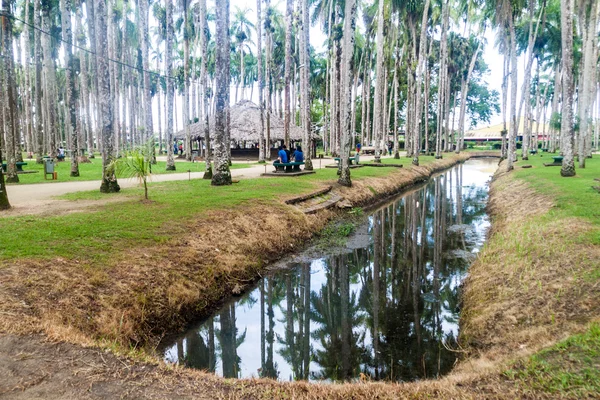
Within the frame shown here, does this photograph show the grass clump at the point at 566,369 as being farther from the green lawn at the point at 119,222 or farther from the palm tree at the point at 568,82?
the palm tree at the point at 568,82

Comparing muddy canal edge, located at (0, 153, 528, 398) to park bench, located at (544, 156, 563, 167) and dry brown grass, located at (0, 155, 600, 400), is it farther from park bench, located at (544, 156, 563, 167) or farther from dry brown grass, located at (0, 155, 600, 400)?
park bench, located at (544, 156, 563, 167)

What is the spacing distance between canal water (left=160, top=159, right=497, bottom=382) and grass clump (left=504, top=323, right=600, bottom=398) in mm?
1483

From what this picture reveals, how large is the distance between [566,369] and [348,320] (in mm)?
3757

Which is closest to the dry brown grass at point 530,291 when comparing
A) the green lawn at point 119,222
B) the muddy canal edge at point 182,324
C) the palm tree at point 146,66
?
the muddy canal edge at point 182,324

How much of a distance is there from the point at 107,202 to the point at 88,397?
8441mm

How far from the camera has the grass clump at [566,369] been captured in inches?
136

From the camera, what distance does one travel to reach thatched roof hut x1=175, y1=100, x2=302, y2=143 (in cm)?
3531

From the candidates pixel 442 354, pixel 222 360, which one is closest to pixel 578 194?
pixel 442 354

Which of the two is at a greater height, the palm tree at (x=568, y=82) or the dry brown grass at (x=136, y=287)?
the palm tree at (x=568, y=82)

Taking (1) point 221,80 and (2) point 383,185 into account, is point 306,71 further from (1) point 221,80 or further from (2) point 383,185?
(1) point 221,80

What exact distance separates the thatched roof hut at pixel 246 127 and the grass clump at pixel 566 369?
106 ft

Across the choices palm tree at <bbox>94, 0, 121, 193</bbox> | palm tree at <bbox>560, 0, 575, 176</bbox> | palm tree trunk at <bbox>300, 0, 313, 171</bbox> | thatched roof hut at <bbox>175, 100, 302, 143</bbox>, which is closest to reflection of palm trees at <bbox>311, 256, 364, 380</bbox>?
palm tree at <bbox>94, 0, 121, 193</bbox>

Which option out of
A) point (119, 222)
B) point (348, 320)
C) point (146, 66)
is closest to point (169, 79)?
point (146, 66)

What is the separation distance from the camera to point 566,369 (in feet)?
12.3
